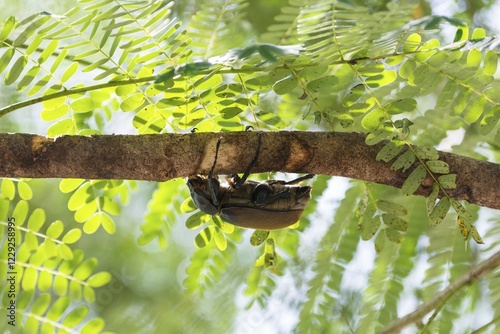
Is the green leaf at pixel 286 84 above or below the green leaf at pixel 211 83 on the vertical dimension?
below

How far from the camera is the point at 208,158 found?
214cm

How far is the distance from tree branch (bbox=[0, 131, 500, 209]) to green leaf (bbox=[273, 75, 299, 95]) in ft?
0.44

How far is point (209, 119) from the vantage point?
7.97 feet

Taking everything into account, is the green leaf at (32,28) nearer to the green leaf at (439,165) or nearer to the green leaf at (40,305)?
the green leaf at (40,305)

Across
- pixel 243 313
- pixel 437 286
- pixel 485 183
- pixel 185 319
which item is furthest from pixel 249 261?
pixel 485 183

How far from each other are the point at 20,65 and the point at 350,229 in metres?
1.52

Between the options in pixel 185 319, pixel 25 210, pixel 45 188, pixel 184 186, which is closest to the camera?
pixel 25 210

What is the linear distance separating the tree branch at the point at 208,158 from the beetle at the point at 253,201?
0.32 meters

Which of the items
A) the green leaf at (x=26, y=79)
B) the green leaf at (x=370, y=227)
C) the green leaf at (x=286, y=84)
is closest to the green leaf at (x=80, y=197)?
the green leaf at (x=26, y=79)

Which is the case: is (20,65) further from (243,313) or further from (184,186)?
(243,313)

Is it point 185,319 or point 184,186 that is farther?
point 185,319

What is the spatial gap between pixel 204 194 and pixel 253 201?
197mm

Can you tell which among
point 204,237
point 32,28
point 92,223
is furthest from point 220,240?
point 32,28

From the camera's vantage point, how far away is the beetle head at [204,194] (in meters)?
2.49
